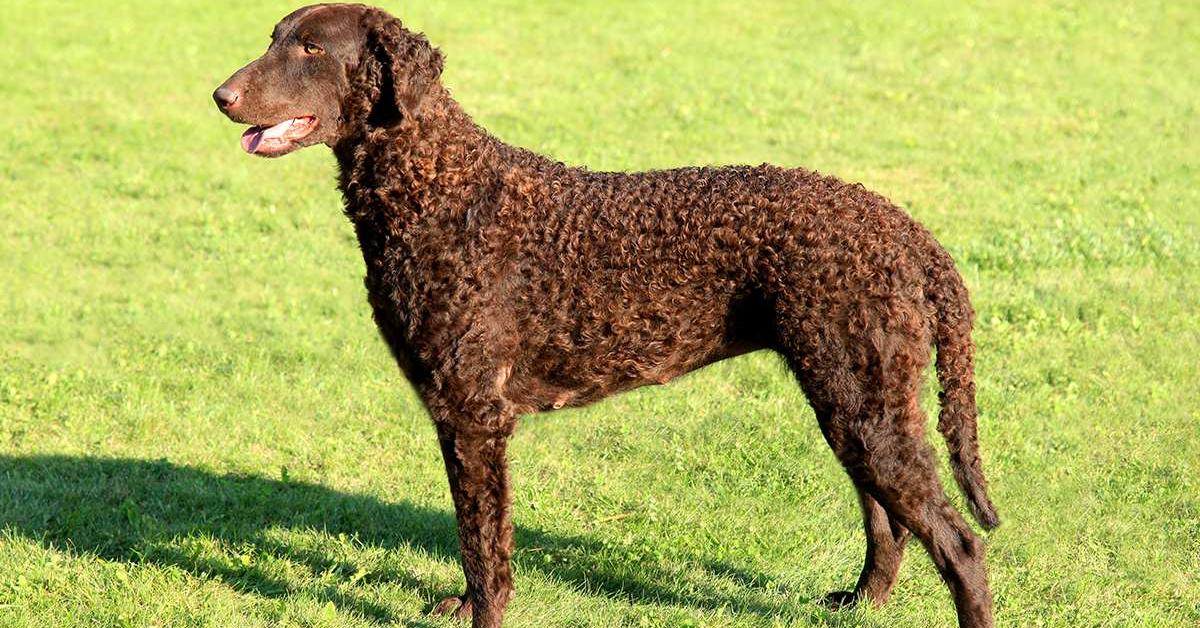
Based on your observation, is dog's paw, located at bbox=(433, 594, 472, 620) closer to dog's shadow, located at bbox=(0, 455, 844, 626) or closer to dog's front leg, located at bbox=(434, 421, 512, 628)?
dog's shadow, located at bbox=(0, 455, 844, 626)

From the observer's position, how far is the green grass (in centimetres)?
533

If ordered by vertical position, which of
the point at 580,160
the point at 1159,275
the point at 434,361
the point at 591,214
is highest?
the point at 591,214

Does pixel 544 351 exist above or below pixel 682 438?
above

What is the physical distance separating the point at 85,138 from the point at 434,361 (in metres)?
8.54

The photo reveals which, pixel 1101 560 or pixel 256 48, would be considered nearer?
pixel 1101 560

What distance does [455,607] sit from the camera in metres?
5.13

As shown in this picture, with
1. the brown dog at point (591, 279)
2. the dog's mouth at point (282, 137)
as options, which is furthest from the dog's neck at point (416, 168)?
the dog's mouth at point (282, 137)

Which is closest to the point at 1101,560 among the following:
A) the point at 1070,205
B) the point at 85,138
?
the point at 1070,205

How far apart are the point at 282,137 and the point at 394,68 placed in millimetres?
469

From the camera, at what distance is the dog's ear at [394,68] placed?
177 inches

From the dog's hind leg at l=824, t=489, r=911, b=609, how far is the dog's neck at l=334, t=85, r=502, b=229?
191 cm

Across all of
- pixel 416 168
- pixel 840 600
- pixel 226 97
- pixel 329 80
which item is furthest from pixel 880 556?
pixel 226 97

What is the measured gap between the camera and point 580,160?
11570 millimetres

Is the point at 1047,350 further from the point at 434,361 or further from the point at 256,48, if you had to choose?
the point at 256,48
